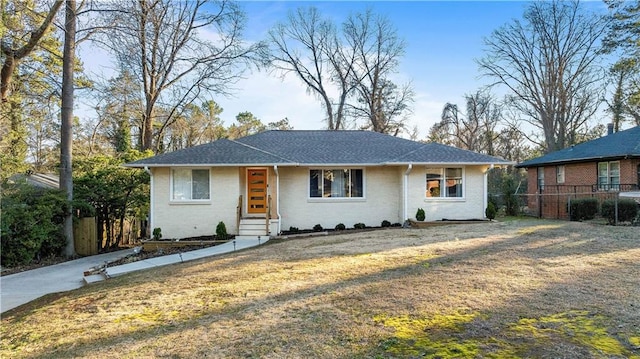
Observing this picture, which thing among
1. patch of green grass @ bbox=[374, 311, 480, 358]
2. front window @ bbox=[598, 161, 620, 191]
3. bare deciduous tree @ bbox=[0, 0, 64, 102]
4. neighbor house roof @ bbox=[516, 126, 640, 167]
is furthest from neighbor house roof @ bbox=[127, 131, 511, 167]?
patch of green grass @ bbox=[374, 311, 480, 358]

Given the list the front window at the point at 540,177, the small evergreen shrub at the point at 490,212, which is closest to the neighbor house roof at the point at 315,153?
the small evergreen shrub at the point at 490,212

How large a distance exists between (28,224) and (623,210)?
63.8 feet

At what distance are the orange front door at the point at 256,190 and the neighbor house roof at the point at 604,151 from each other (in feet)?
51.0

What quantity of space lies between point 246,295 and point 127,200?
433 inches

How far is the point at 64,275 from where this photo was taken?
29.5ft

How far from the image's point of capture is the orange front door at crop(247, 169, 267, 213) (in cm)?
1415

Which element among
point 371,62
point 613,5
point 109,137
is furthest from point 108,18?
point 371,62

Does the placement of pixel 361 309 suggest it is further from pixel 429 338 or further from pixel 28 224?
pixel 28 224

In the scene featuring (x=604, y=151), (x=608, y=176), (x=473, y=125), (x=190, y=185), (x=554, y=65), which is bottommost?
(x=190, y=185)

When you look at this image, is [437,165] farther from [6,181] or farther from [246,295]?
[6,181]

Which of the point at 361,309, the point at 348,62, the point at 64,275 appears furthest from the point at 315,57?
the point at 361,309

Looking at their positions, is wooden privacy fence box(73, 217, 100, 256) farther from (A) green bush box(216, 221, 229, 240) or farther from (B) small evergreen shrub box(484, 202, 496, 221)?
(B) small evergreen shrub box(484, 202, 496, 221)

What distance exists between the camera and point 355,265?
24.2 feet

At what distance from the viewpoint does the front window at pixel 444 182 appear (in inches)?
573
